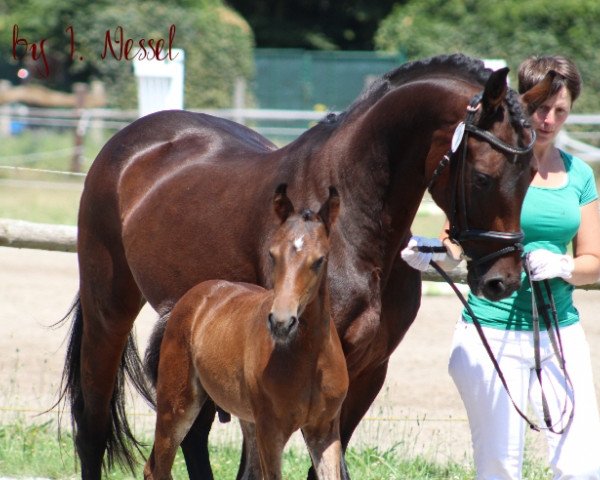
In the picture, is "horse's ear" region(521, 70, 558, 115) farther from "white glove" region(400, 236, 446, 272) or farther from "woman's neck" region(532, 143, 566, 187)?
"white glove" region(400, 236, 446, 272)

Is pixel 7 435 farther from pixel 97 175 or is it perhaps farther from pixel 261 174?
pixel 261 174

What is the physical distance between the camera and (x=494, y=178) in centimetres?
291

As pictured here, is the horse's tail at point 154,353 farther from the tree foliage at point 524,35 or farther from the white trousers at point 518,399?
the tree foliage at point 524,35

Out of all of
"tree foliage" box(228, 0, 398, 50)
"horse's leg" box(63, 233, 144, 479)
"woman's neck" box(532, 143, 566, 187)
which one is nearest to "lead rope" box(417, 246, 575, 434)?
"woman's neck" box(532, 143, 566, 187)

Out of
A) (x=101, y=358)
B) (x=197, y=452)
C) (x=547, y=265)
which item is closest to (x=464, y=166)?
(x=547, y=265)

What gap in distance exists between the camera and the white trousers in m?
3.26

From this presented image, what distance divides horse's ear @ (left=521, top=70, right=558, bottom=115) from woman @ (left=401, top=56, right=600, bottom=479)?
198 mm

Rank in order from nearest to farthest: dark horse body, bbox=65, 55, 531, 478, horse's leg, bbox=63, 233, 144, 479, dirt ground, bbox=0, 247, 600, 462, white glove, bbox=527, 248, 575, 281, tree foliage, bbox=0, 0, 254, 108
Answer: dark horse body, bbox=65, 55, 531, 478, white glove, bbox=527, 248, 575, 281, horse's leg, bbox=63, 233, 144, 479, dirt ground, bbox=0, 247, 600, 462, tree foliage, bbox=0, 0, 254, 108

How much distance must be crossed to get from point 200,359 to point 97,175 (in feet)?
4.80

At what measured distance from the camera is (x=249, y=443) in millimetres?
3285

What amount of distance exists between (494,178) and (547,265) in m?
0.42

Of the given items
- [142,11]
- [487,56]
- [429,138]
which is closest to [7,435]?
[429,138]

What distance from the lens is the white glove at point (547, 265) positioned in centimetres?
317

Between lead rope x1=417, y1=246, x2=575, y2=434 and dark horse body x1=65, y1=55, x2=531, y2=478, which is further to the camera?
lead rope x1=417, y1=246, x2=575, y2=434
